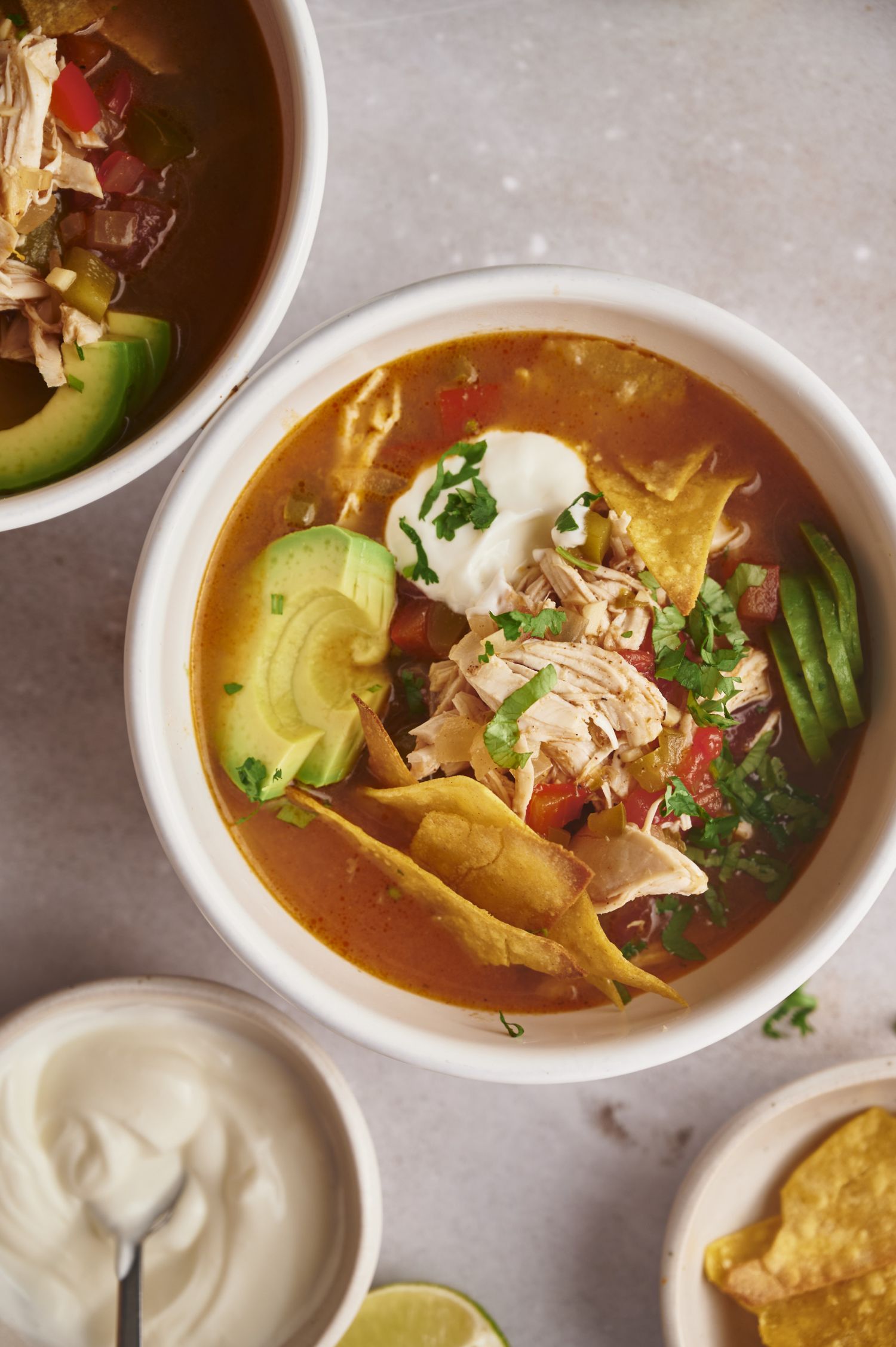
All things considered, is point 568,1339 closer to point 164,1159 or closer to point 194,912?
point 164,1159

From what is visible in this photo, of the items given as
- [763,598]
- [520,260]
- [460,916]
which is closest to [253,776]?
[460,916]

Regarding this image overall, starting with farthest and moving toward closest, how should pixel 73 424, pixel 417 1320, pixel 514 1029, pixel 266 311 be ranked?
pixel 417 1320 < pixel 514 1029 < pixel 73 424 < pixel 266 311

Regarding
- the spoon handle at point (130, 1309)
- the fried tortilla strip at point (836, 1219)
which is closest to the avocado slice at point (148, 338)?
the spoon handle at point (130, 1309)

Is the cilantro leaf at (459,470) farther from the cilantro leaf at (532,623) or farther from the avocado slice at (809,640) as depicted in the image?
the avocado slice at (809,640)

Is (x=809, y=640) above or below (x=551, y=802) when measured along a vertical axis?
above

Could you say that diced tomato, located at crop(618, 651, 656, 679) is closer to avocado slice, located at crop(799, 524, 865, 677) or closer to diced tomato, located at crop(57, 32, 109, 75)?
avocado slice, located at crop(799, 524, 865, 677)

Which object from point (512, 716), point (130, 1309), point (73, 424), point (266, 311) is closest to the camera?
point (266, 311)

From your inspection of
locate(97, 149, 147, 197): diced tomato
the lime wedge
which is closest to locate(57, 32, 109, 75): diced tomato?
locate(97, 149, 147, 197): diced tomato

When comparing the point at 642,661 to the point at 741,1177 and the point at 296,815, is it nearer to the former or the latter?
the point at 296,815
